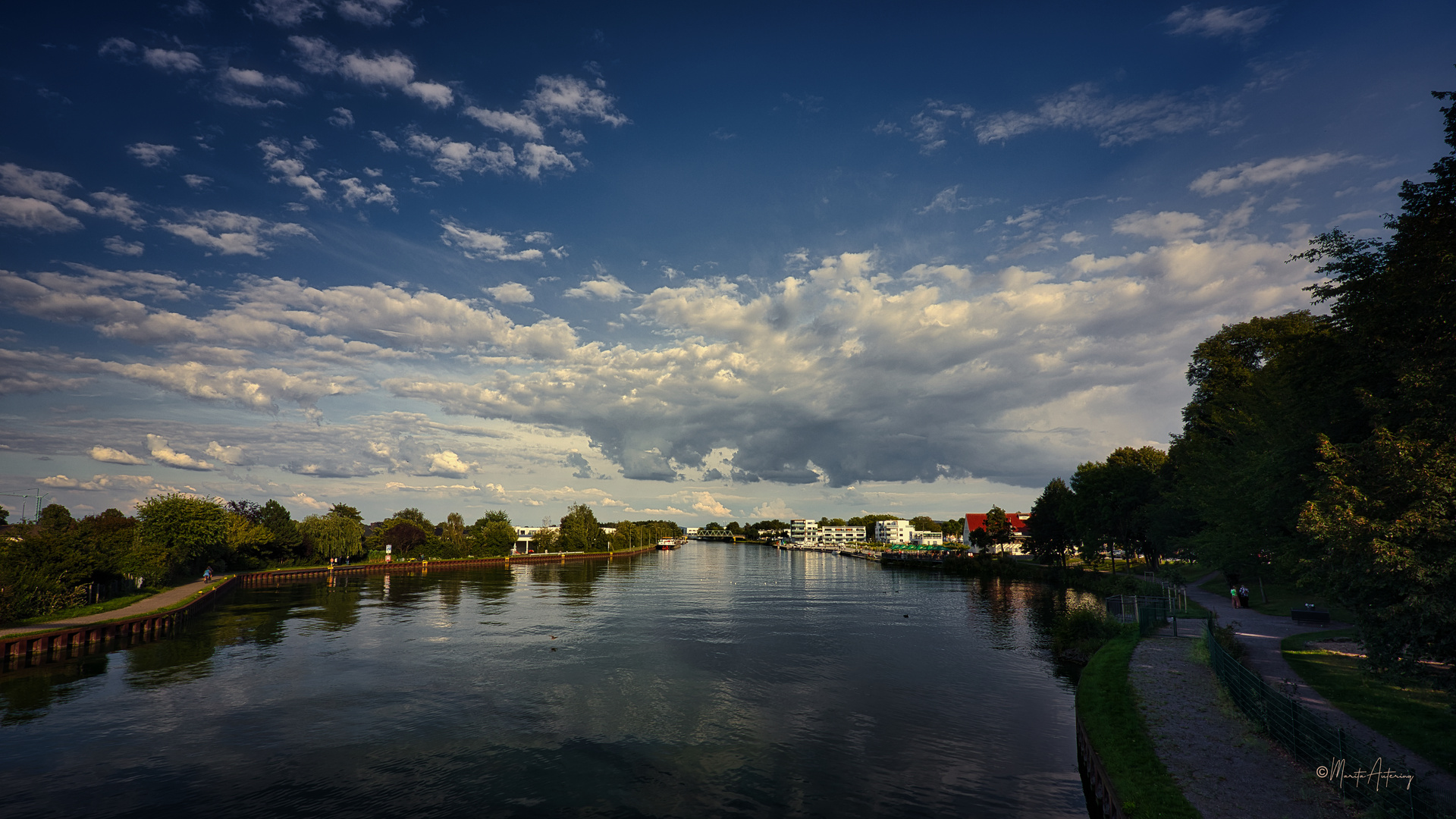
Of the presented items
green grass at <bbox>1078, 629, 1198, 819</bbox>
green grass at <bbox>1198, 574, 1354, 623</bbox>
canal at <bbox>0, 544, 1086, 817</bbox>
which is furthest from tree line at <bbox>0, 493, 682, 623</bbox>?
green grass at <bbox>1198, 574, 1354, 623</bbox>

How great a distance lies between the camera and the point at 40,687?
36.0 metres

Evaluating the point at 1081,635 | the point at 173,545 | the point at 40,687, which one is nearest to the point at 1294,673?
the point at 1081,635

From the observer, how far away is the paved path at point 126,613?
4388 centimetres

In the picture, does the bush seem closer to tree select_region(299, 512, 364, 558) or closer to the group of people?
the group of people

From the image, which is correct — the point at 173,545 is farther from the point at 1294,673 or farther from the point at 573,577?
the point at 1294,673

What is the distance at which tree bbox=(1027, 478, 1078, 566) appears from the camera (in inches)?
4414

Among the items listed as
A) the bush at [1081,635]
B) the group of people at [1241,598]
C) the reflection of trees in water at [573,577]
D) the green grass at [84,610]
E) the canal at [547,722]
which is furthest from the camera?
the reflection of trees in water at [573,577]

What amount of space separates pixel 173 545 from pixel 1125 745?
9971cm

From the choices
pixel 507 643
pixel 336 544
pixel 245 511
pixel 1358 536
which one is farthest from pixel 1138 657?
pixel 245 511

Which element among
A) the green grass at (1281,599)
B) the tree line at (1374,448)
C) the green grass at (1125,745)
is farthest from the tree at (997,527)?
the green grass at (1125,745)

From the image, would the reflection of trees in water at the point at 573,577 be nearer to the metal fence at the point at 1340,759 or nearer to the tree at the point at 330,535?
the tree at the point at 330,535

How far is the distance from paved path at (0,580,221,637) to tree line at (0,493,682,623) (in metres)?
2.12

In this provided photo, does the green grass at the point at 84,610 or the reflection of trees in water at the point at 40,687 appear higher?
the green grass at the point at 84,610

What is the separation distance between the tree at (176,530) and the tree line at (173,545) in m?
0.10
